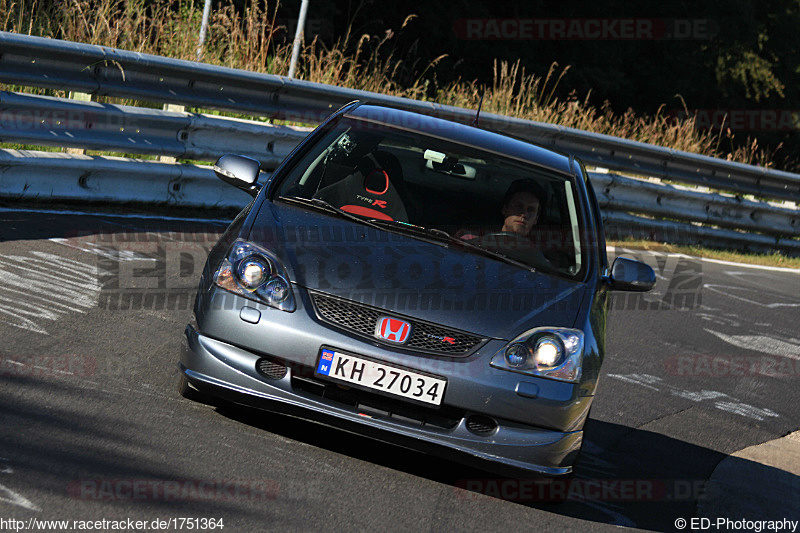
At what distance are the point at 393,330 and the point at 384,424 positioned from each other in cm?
41

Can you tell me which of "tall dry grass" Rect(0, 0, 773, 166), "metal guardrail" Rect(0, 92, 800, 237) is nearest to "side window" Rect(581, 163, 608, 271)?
"metal guardrail" Rect(0, 92, 800, 237)

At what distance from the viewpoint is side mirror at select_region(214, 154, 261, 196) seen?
229 inches

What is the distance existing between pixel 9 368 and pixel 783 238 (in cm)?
1482

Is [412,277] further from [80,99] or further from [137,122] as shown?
[80,99]

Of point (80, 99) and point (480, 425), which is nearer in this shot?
point (480, 425)

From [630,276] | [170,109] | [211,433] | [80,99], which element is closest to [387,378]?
[211,433]

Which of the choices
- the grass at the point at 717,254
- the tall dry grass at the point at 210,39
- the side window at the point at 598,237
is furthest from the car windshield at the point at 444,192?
the grass at the point at 717,254

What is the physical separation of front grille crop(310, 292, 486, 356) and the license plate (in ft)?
0.41

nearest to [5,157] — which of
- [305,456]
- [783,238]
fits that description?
[305,456]

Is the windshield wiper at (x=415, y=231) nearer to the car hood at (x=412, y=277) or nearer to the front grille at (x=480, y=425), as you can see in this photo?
the car hood at (x=412, y=277)

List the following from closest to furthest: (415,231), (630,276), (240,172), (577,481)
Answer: (577,481)
(415,231)
(630,276)
(240,172)

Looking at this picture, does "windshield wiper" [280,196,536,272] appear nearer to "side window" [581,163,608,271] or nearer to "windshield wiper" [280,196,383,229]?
"windshield wiper" [280,196,383,229]

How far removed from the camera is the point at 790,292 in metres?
13.6

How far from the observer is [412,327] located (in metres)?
4.70
